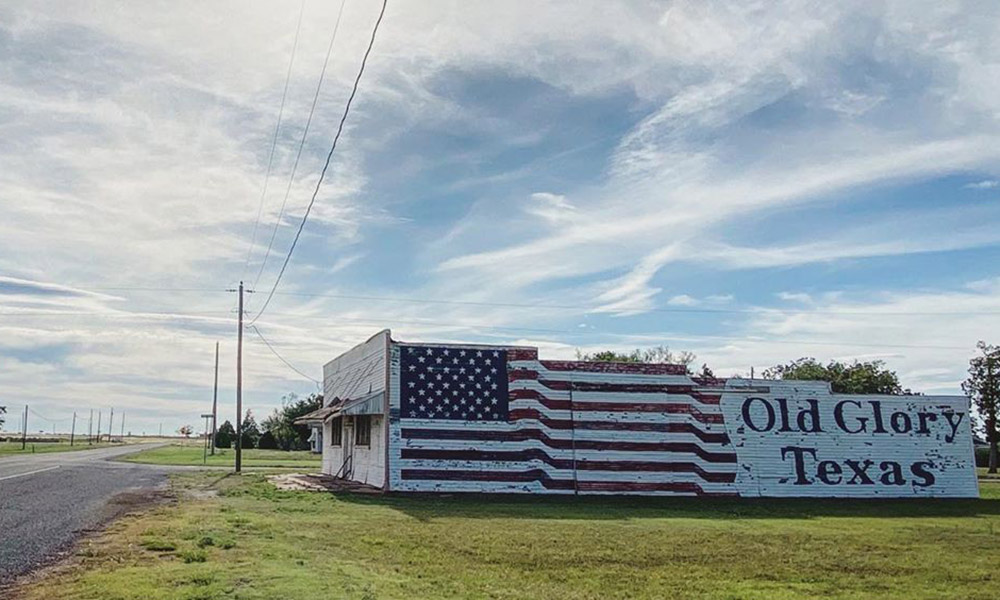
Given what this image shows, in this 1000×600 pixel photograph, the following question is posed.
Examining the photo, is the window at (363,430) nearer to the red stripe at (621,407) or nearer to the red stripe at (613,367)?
the red stripe at (621,407)

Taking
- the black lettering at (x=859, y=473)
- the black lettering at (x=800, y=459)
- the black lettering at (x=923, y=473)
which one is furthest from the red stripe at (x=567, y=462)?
the black lettering at (x=923, y=473)

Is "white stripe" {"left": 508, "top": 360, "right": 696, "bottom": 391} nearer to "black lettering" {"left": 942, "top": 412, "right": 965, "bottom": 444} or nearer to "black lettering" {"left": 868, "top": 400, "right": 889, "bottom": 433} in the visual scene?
"black lettering" {"left": 868, "top": 400, "right": 889, "bottom": 433}

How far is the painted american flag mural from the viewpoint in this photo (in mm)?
27750

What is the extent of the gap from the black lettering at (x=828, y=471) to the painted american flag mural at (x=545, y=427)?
301cm

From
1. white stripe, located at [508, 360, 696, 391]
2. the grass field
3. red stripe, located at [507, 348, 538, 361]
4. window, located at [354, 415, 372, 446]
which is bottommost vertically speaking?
the grass field

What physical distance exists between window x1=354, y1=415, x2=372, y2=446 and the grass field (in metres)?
7.67

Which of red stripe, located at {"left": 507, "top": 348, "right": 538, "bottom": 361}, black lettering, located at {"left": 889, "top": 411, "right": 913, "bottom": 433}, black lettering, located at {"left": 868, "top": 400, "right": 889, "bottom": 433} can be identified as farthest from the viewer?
black lettering, located at {"left": 889, "top": 411, "right": 913, "bottom": 433}

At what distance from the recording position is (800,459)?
29.4 m

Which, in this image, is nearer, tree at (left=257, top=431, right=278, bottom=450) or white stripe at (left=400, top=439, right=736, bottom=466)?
white stripe at (left=400, top=439, right=736, bottom=466)

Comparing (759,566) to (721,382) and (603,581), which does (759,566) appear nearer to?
(603,581)

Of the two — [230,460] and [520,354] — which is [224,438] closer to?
[230,460]

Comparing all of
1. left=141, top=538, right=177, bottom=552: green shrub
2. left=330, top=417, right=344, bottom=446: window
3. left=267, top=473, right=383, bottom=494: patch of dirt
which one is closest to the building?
left=267, top=473, right=383, bottom=494: patch of dirt

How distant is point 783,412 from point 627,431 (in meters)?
5.37

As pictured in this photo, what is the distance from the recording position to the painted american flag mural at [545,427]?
2775 cm
